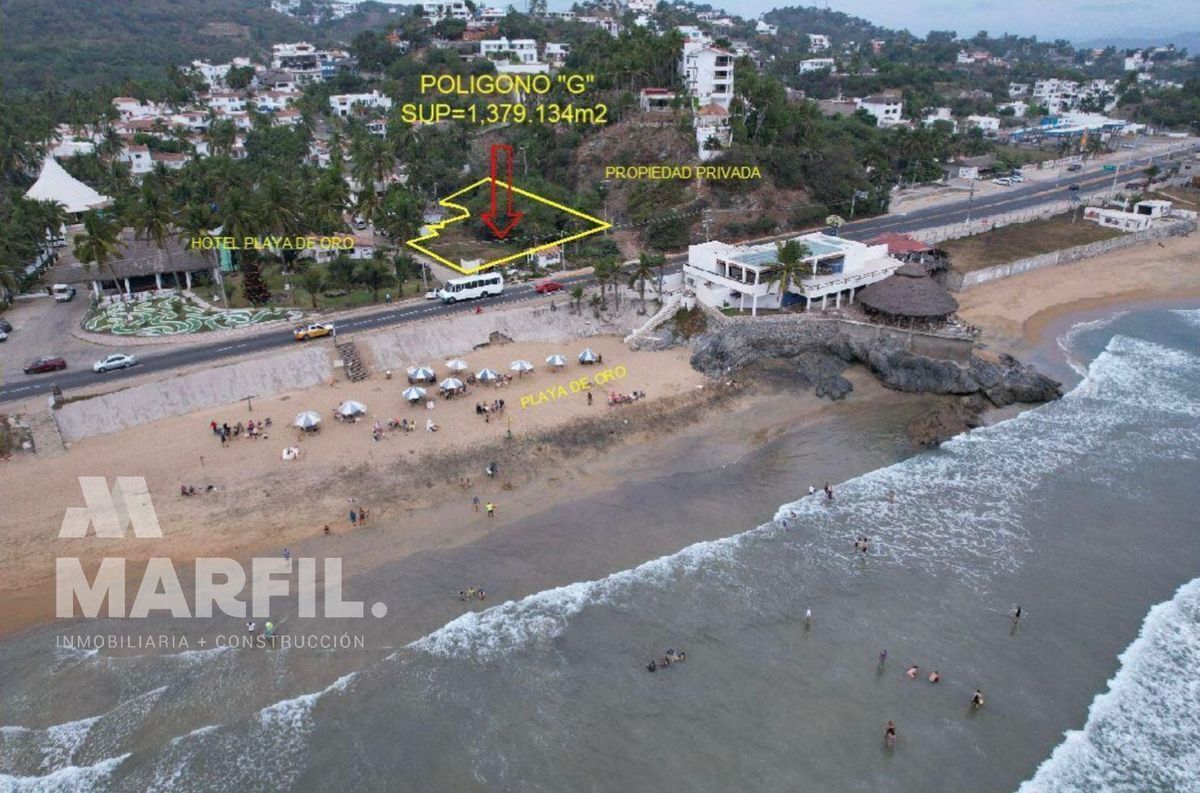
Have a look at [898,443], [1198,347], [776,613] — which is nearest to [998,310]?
[1198,347]

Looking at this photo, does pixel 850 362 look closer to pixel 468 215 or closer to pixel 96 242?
pixel 468 215

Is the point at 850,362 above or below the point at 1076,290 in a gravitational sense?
below

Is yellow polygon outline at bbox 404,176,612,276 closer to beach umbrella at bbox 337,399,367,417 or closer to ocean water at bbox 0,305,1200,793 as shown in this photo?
beach umbrella at bbox 337,399,367,417

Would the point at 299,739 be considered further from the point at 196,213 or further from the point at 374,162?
the point at 374,162

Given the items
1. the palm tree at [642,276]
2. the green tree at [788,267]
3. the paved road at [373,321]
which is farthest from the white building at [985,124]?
the palm tree at [642,276]

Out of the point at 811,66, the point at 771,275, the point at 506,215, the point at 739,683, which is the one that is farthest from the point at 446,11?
the point at 739,683
